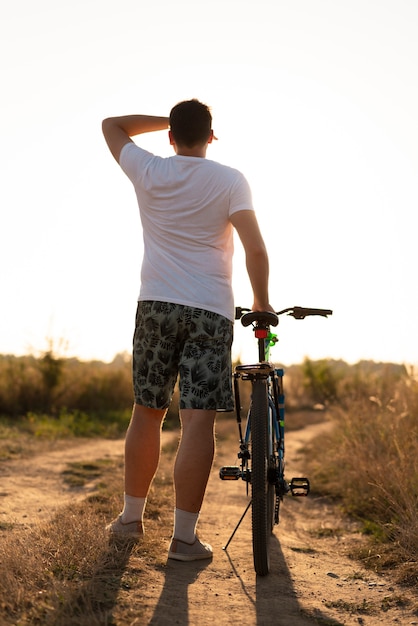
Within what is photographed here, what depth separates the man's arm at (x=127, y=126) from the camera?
3.73 m

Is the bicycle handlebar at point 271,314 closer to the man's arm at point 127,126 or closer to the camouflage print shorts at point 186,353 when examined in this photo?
the camouflage print shorts at point 186,353

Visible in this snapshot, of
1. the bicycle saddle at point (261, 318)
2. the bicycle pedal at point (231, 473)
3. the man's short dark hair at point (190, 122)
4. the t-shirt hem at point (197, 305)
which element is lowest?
the bicycle pedal at point (231, 473)

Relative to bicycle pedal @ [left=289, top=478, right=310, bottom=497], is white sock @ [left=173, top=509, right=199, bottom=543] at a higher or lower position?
lower

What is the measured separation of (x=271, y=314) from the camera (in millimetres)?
3445

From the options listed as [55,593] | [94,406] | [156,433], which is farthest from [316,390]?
[55,593]

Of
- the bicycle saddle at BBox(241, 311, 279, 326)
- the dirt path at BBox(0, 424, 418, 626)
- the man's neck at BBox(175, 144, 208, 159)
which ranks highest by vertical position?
the man's neck at BBox(175, 144, 208, 159)

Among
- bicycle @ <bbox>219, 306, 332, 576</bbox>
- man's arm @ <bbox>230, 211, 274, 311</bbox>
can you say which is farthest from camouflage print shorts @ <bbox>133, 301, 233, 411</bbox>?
man's arm @ <bbox>230, 211, 274, 311</bbox>

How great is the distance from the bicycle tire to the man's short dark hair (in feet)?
3.94

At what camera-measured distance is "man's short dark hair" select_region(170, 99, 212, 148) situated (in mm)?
3516

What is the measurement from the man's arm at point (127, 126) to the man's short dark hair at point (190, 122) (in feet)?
0.70

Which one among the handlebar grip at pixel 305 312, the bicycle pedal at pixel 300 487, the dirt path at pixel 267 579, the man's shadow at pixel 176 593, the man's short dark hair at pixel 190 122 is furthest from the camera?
the handlebar grip at pixel 305 312

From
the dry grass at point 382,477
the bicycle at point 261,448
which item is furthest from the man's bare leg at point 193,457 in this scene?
the dry grass at point 382,477

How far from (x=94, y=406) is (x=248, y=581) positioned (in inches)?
361

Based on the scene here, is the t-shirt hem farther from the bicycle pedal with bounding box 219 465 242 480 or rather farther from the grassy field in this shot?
the grassy field
